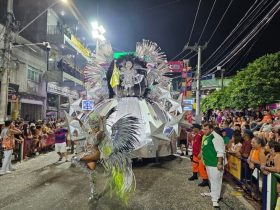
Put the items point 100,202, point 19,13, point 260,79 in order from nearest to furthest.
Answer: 1. point 100,202
2. point 260,79
3. point 19,13

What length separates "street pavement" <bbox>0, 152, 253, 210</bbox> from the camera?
19.9ft

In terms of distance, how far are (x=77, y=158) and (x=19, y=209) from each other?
4.90 ft

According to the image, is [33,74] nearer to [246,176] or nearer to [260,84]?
[260,84]

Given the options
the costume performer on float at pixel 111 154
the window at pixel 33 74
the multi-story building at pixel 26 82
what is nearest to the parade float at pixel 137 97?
the costume performer on float at pixel 111 154

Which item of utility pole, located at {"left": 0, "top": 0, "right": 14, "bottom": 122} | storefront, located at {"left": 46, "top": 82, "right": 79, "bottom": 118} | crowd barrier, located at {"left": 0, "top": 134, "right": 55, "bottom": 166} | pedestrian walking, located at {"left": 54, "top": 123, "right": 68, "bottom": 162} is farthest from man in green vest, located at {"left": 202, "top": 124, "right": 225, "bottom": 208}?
storefront, located at {"left": 46, "top": 82, "right": 79, "bottom": 118}

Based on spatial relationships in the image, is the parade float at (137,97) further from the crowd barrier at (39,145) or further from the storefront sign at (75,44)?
the storefront sign at (75,44)

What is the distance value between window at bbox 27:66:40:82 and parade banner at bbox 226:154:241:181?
911 inches

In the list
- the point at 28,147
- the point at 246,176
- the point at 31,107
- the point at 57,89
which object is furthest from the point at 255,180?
the point at 57,89

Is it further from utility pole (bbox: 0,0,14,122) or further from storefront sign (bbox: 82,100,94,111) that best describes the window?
storefront sign (bbox: 82,100,94,111)

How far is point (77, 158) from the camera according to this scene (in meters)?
6.25

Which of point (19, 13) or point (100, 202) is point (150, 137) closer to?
point (100, 202)

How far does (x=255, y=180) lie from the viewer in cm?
661

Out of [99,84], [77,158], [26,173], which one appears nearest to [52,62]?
[99,84]

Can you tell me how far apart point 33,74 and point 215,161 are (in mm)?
25778
